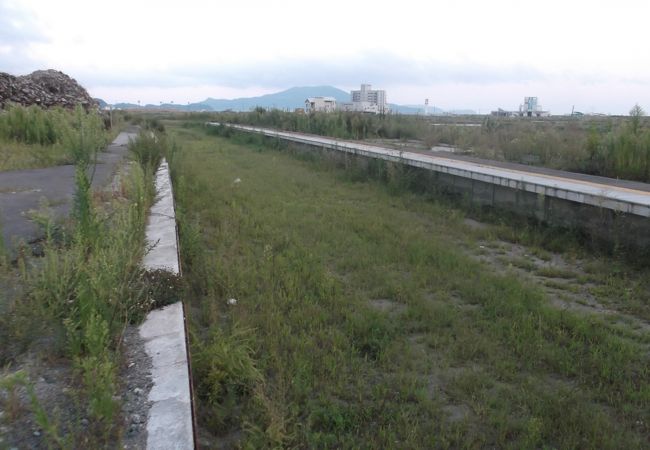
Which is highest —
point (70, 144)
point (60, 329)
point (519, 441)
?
point (70, 144)

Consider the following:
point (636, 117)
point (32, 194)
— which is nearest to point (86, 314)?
point (32, 194)

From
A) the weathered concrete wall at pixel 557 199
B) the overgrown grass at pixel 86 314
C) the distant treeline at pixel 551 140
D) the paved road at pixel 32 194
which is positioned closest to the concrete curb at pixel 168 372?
the overgrown grass at pixel 86 314

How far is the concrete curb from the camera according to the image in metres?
2.20

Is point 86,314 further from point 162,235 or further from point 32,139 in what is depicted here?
point 32,139

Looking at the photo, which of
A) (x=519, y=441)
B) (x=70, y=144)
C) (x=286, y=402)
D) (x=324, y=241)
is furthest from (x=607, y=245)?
(x=70, y=144)

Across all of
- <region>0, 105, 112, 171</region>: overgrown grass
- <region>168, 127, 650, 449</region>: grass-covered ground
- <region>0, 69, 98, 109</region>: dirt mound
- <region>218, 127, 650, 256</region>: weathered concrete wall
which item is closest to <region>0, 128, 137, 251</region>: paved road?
<region>0, 105, 112, 171</region>: overgrown grass

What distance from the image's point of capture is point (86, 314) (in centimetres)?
270

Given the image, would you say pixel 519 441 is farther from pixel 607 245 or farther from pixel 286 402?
pixel 607 245

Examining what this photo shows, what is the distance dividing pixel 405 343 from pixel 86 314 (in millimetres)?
2198

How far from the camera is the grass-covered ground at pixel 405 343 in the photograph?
2795mm

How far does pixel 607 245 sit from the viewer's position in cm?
588

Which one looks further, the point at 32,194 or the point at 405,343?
the point at 32,194

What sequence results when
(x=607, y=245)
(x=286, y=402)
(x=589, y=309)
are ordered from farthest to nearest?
(x=607, y=245)
(x=589, y=309)
(x=286, y=402)

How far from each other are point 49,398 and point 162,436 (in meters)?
0.63
